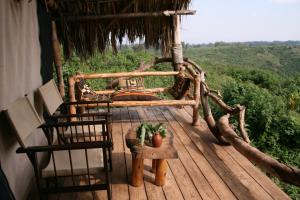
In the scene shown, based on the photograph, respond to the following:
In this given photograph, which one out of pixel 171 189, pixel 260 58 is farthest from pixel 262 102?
pixel 260 58

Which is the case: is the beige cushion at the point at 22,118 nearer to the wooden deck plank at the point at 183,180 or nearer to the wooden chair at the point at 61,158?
the wooden chair at the point at 61,158

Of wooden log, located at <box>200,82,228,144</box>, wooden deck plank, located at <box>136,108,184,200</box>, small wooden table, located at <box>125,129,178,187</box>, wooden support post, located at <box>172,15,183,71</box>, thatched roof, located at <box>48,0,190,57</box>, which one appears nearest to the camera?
small wooden table, located at <box>125,129,178,187</box>

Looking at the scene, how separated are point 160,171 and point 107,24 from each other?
3.43 m

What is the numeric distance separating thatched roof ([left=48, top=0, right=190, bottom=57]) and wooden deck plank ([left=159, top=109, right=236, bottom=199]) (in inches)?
80.2

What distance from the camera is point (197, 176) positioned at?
304 centimetres

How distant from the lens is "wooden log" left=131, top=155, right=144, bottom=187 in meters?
2.77

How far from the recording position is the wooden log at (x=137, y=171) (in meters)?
2.77

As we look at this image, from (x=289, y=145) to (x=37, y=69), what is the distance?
21.2 ft

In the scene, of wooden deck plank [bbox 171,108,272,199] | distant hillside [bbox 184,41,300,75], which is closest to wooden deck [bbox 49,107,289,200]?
wooden deck plank [bbox 171,108,272,199]

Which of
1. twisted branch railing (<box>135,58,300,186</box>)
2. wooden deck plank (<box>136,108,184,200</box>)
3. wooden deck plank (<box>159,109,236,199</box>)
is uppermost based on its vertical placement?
twisted branch railing (<box>135,58,300,186</box>)

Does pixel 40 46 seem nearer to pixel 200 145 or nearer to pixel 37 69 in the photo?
pixel 37 69

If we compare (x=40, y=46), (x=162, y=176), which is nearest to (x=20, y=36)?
(x=40, y=46)

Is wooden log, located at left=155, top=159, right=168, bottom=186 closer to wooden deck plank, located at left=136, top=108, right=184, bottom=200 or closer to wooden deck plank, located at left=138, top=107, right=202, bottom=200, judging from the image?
wooden deck plank, located at left=136, top=108, right=184, bottom=200

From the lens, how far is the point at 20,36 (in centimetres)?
285
